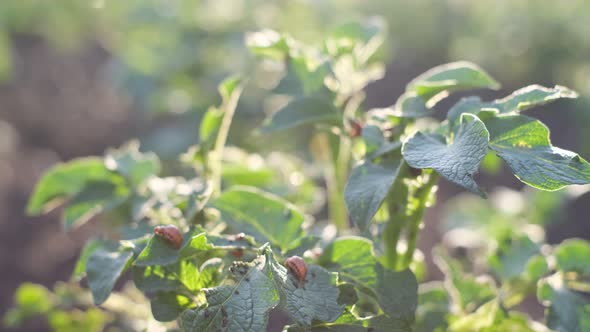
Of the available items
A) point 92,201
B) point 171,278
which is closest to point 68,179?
point 92,201

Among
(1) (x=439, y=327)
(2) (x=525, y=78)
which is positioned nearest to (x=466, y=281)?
(1) (x=439, y=327)

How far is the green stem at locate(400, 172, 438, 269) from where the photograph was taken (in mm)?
835

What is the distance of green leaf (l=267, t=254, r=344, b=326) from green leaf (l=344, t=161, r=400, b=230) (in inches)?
3.0

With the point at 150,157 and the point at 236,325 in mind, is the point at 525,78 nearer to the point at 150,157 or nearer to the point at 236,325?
the point at 150,157

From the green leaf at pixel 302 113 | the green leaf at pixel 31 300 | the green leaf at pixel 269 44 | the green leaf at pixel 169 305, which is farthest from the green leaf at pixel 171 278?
the green leaf at pixel 31 300

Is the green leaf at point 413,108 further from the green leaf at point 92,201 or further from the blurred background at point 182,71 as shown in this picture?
the blurred background at point 182,71

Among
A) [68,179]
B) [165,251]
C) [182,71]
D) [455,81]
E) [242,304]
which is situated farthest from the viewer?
[182,71]

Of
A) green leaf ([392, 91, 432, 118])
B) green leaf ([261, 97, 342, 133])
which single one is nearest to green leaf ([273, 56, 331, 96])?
green leaf ([261, 97, 342, 133])

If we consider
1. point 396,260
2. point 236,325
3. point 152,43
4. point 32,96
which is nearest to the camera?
point 236,325

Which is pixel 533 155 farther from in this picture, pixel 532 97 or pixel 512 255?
pixel 512 255

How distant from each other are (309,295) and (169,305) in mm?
216

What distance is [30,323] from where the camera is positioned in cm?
212

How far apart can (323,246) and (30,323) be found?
1593 mm

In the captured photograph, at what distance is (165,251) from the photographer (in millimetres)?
788
